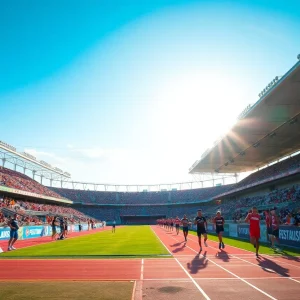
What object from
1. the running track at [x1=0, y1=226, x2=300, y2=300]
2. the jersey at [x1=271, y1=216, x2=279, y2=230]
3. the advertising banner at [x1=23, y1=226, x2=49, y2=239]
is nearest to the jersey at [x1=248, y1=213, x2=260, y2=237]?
the running track at [x1=0, y1=226, x2=300, y2=300]

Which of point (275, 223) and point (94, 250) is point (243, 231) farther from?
point (94, 250)

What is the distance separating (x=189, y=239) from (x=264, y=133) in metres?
18.4

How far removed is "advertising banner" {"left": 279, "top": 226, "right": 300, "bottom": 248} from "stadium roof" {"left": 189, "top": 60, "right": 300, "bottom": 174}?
36.9 feet

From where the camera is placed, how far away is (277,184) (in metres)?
44.7

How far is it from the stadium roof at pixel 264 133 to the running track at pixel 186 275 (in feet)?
55.4

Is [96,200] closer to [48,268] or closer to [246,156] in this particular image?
[246,156]

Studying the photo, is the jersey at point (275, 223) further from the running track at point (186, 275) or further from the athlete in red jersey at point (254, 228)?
the running track at point (186, 275)

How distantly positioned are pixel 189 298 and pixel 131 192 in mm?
92059

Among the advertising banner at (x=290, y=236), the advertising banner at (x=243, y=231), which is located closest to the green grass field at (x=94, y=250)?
the advertising banner at (x=290, y=236)

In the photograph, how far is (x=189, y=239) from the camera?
2308cm

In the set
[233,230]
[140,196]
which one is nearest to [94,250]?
[233,230]

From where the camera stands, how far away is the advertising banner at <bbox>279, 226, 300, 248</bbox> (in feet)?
49.8

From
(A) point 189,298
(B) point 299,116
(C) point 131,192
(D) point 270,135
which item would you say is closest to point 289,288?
(A) point 189,298

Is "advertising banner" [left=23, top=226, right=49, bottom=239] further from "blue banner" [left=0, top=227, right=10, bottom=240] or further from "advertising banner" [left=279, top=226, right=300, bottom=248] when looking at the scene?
"advertising banner" [left=279, top=226, right=300, bottom=248]
